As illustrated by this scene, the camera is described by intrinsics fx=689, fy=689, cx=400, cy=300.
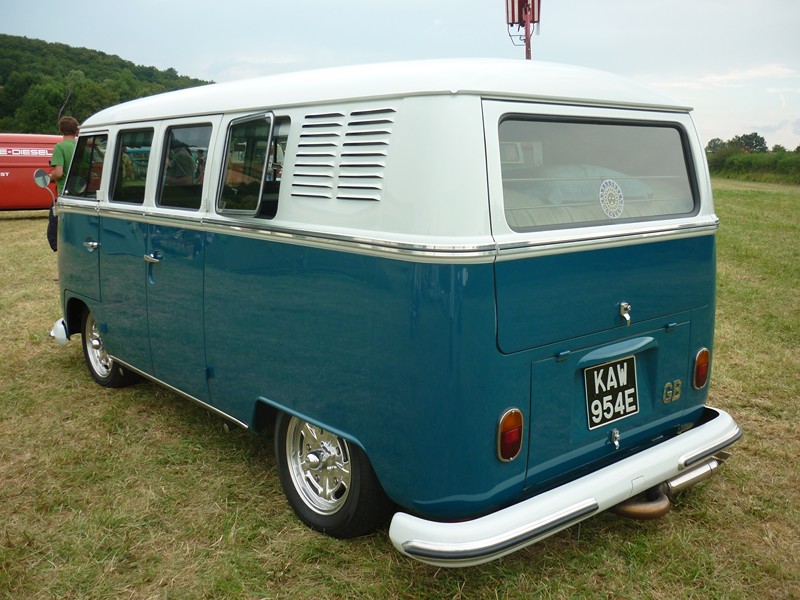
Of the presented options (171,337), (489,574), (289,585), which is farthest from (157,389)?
(489,574)

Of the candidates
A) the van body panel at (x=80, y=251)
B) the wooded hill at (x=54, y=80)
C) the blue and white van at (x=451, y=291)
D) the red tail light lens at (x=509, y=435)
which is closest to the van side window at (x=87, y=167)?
the van body panel at (x=80, y=251)

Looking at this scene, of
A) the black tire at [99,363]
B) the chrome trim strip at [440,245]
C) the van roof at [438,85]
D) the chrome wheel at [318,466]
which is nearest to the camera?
the chrome trim strip at [440,245]

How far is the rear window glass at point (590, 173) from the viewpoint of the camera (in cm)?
262

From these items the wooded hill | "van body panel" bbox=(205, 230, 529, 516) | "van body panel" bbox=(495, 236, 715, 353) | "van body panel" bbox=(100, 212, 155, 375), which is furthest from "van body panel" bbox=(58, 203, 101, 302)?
the wooded hill

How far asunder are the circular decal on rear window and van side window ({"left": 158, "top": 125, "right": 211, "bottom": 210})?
195 cm

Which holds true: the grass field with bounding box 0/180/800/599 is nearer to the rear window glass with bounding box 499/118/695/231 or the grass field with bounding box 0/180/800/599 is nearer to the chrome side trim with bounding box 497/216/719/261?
the chrome side trim with bounding box 497/216/719/261

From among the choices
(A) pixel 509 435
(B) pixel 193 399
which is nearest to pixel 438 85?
(A) pixel 509 435

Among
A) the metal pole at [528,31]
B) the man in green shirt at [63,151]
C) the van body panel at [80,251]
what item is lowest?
the van body panel at [80,251]

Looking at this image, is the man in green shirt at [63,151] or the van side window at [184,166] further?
the man in green shirt at [63,151]

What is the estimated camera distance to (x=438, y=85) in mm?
2398

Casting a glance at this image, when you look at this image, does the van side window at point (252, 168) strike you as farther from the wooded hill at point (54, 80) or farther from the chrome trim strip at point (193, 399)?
the wooded hill at point (54, 80)

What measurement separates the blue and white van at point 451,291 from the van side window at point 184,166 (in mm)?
23

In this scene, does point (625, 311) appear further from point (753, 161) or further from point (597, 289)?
point (753, 161)

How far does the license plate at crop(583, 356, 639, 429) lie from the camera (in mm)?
2822
